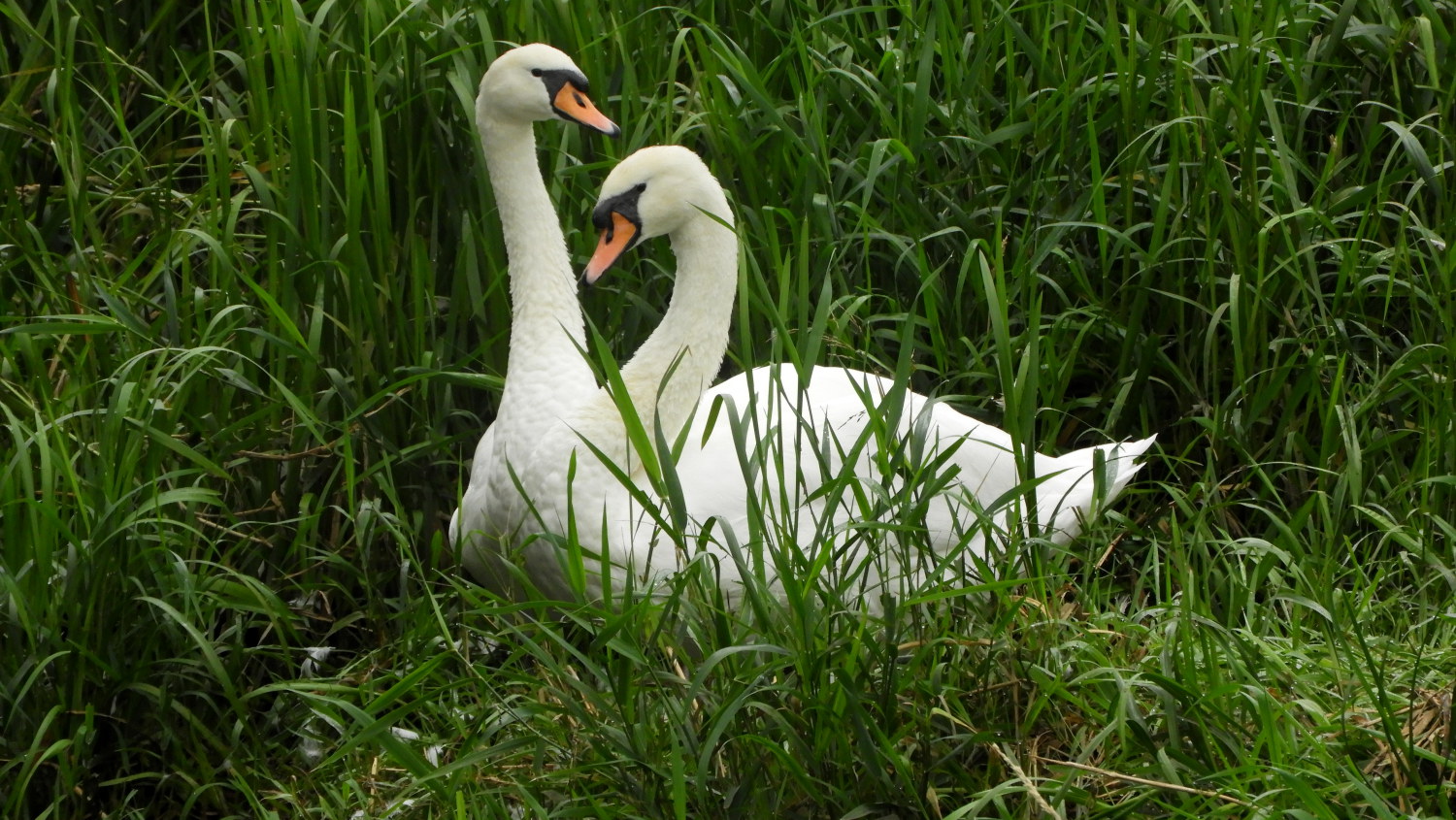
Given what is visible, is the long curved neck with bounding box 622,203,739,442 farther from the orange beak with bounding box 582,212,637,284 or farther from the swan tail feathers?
the swan tail feathers

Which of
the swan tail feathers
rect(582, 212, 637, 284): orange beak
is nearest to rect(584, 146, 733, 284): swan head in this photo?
rect(582, 212, 637, 284): orange beak

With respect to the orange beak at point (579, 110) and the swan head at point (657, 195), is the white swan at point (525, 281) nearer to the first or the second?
the orange beak at point (579, 110)

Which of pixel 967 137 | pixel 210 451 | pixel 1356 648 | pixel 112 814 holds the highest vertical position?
pixel 967 137

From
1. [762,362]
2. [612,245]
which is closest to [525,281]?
[612,245]

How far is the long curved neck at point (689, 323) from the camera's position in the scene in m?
3.32

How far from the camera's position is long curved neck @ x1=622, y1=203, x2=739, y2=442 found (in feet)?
10.9

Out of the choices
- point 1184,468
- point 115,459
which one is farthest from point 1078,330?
point 115,459

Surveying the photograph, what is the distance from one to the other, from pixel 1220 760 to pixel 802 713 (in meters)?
0.54

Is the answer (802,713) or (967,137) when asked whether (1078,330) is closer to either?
(967,137)

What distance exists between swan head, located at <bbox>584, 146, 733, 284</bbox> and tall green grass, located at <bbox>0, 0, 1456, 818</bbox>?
0.25 metres

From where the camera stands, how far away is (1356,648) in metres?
2.71

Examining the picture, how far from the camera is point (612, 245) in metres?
3.37

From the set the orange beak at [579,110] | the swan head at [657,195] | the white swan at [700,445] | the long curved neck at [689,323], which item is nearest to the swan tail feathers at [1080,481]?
the white swan at [700,445]

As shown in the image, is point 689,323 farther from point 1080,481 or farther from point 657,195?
point 1080,481
